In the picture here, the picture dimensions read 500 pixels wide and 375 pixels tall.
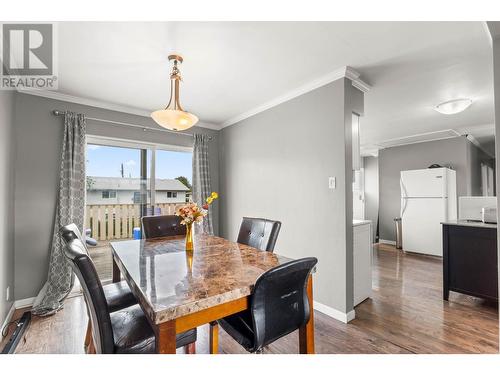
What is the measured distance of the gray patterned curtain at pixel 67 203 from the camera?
266cm

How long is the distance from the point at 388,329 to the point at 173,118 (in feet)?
8.52

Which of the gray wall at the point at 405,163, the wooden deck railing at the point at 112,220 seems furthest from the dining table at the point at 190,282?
the gray wall at the point at 405,163

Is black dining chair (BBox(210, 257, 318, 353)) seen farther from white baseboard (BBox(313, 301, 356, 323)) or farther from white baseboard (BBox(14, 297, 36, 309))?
white baseboard (BBox(14, 297, 36, 309))

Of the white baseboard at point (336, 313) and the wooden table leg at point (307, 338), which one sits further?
the white baseboard at point (336, 313)

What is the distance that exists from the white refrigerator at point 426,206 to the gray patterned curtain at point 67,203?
5.77 metres

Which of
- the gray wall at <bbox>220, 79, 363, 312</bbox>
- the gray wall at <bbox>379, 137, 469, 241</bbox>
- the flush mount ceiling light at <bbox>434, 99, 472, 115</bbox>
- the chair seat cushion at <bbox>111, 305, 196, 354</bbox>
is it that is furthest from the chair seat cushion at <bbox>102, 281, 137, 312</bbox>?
the gray wall at <bbox>379, 137, 469, 241</bbox>

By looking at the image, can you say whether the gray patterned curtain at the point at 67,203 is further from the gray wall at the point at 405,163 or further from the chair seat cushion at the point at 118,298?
the gray wall at the point at 405,163

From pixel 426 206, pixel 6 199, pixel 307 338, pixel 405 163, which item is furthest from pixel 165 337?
pixel 405 163

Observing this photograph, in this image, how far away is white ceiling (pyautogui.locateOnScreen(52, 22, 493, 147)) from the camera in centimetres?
175

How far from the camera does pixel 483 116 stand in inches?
145

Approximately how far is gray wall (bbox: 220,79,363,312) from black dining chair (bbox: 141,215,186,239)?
3.98 feet
